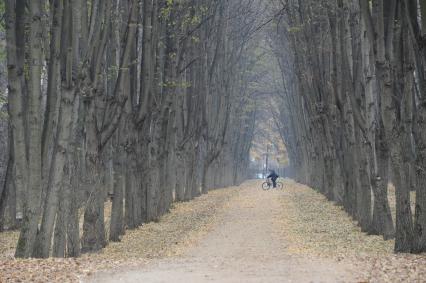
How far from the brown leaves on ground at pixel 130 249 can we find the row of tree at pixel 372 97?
4960 mm

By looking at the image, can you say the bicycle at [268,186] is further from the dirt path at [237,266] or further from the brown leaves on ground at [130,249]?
the dirt path at [237,266]

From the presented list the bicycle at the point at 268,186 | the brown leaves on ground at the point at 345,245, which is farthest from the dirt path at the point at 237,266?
the bicycle at the point at 268,186

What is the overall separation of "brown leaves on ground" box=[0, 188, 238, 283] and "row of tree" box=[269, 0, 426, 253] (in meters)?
4.96

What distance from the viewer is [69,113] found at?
43.5 feet

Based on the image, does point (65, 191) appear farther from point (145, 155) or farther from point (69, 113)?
point (145, 155)

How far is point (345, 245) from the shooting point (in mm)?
16641

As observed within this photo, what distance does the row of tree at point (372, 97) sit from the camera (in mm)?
13391

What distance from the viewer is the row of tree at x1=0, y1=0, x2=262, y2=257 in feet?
43.7

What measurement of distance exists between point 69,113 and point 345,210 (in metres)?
16.0

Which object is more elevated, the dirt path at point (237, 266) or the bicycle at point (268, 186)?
the dirt path at point (237, 266)

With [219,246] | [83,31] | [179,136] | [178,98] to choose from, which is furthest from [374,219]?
[179,136]

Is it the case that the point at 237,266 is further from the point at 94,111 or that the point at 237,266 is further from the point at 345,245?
the point at 94,111

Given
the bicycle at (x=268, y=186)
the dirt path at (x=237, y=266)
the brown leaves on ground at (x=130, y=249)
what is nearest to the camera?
the dirt path at (x=237, y=266)

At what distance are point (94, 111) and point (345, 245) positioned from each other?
265 inches
